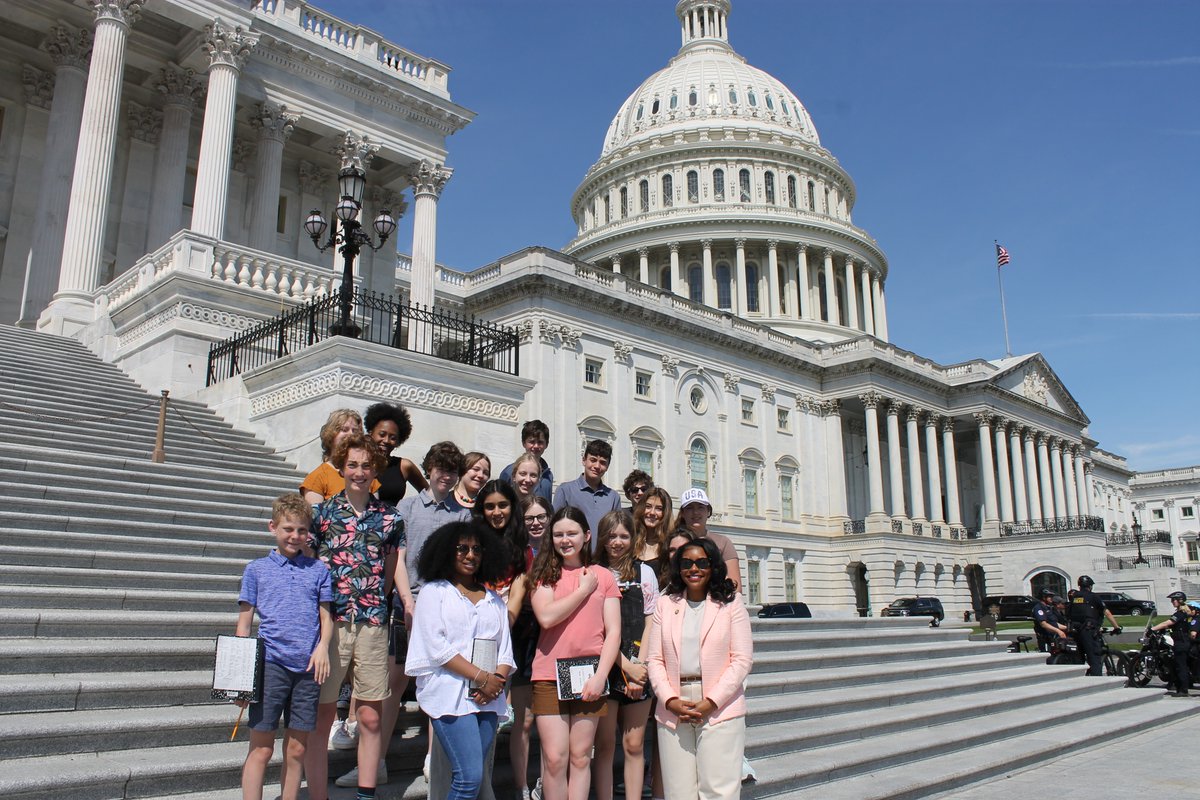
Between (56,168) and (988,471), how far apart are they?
5868 cm

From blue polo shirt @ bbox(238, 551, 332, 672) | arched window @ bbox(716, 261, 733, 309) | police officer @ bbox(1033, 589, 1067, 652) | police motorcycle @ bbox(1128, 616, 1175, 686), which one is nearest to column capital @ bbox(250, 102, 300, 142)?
police officer @ bbox(1033, 589, 1067, 652)

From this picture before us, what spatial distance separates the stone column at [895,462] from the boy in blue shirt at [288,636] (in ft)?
188

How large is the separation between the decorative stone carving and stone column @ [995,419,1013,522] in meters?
49.8

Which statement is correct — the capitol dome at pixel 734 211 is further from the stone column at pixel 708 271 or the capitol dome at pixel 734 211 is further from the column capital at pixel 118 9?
the column capital at pixel 118 9

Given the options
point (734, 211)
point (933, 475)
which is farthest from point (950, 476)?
point (734, 211)

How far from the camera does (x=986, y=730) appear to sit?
10.4 meters

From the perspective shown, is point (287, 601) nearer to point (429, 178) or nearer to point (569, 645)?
point (569, 645)

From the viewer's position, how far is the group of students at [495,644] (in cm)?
532

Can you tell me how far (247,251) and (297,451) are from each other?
8.30 metres

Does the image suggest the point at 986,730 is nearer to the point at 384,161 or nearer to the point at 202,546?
the point at 202,546

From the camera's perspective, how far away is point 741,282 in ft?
244

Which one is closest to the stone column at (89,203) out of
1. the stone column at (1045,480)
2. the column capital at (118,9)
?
the column capital at (118,9)

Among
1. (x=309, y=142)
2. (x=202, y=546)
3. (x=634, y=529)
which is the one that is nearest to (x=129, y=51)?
(x=309, y=142)

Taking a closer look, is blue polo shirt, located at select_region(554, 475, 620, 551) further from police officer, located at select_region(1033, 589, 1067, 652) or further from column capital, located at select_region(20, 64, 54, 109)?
column capital, located at select_region(20, 64, 54, 109)
